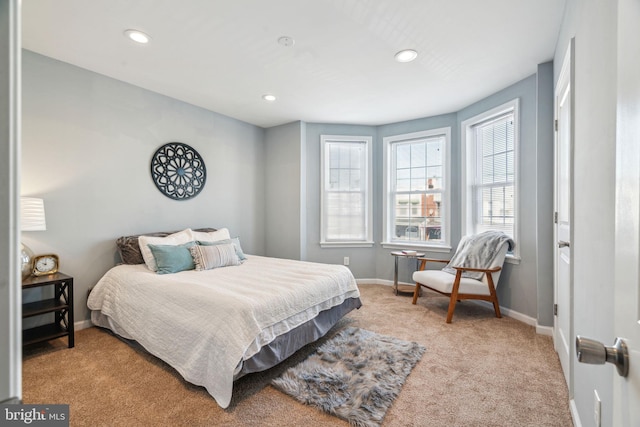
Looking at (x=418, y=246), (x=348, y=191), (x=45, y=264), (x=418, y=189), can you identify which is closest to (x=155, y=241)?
(x=45, y=264)

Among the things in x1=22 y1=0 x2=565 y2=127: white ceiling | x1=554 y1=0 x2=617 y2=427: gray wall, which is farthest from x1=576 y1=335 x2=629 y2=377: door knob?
x1=22 y1=0 x2=565 y2=127: white ceiling

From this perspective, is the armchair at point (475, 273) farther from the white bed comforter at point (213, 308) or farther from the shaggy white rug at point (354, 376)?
the white bed comforter at point (213, 308)

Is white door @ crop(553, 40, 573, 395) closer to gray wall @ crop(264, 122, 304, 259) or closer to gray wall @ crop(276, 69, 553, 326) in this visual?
gray wall @ crop(276, 69, 553, 326)

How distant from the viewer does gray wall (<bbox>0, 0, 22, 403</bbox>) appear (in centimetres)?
41

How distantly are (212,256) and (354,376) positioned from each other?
1772 mm

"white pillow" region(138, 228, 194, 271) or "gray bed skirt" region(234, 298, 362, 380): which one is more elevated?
"white pillow" region(138, 228, 194, 271)

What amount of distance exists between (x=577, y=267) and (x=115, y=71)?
13.2 ft

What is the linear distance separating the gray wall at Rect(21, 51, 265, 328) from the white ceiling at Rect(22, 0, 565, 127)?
0.65ft

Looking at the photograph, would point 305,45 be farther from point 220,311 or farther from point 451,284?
point 451,284

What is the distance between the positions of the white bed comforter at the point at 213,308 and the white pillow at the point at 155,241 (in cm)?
9

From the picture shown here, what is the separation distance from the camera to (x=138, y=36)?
229 cm

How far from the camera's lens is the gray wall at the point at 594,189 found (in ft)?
3.56

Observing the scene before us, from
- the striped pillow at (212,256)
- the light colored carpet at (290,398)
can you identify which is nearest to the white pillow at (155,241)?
the striped pillow at (212,256)

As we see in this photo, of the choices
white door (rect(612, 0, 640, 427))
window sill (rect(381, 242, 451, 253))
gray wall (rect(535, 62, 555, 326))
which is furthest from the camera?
window sill (rect(381, 242, 451, 253))
